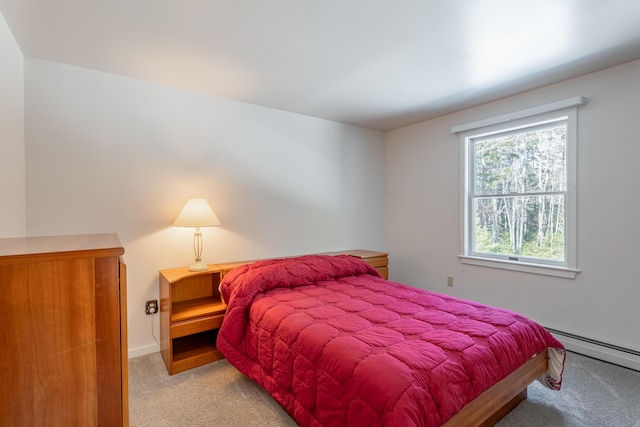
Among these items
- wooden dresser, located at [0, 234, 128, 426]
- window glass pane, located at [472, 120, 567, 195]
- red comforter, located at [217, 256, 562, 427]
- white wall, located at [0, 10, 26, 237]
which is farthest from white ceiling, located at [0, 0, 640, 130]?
red comforter, located at [217, 256, 562, 427]

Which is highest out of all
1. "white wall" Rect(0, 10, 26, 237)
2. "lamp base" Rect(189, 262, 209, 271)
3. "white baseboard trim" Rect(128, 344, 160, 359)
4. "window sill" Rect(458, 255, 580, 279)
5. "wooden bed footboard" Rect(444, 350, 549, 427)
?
"white wall" Rect(0, 10, 26, 237)

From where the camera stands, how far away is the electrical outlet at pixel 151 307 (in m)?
2.64

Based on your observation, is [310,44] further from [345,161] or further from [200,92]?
[345,161]

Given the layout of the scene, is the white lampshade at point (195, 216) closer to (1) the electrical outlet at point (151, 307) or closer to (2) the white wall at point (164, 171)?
(2) the white wall at point (164, 171)

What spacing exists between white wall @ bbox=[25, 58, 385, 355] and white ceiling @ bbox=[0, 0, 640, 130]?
0.73ft

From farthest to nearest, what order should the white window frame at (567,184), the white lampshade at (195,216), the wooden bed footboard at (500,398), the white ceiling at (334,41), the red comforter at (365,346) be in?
the white window frame at (567,184), the white lampshade at (195,216), the white ceiling at (334,41), the wooden bed footboard at (500,398), the red comforter at (365,346)

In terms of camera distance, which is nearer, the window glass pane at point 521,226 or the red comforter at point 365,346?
the red comforter at point 365,346

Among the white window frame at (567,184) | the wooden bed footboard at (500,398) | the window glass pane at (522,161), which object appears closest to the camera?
the wooden bed footboard at (500,398)

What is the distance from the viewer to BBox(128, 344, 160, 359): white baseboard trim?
2566 mm

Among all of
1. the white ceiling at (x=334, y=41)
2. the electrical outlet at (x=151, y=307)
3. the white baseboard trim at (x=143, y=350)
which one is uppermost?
the white ceiling at (x=334, y=41)

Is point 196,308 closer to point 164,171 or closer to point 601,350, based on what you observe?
point 164,171

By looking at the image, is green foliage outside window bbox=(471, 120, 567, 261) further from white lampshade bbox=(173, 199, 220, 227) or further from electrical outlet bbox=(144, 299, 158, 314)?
electrical outlet bbox=(144, 299, 158, 314)

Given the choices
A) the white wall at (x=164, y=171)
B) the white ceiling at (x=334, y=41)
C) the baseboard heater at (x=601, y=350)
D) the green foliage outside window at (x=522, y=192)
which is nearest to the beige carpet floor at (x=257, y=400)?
the baseboard heater at (x=601, y=350)

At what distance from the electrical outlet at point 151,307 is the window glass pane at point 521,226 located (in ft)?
10.9
